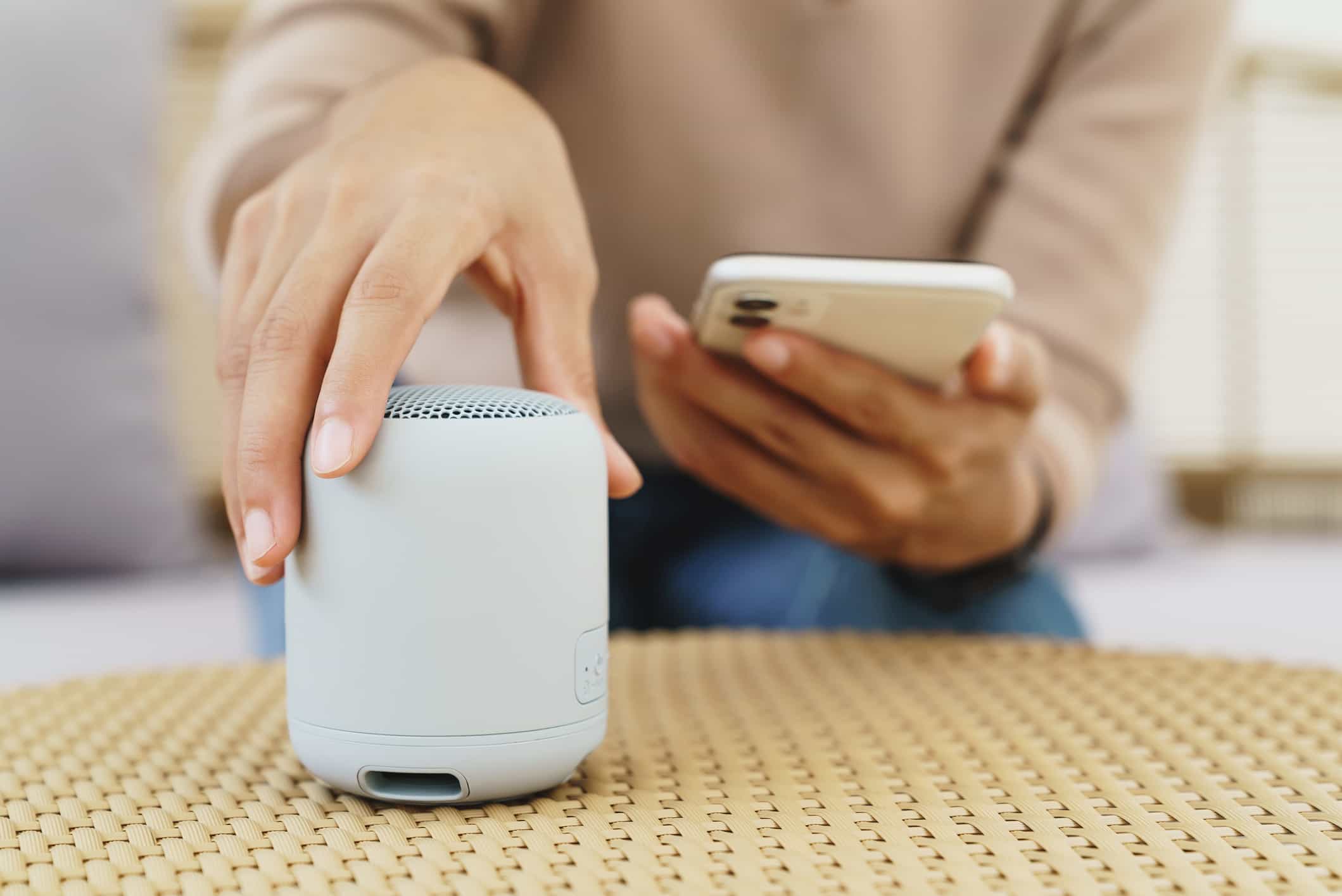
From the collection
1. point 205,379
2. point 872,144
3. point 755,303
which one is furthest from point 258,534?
point 205,379

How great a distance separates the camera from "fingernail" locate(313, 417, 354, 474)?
37 cm

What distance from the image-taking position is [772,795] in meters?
0.43

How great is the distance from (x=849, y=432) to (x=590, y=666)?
0.35 metres

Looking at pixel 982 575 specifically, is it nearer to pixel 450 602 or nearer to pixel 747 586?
pixel 747 586

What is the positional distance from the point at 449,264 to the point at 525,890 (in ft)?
0.80

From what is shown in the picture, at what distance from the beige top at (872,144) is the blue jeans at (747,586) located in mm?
75

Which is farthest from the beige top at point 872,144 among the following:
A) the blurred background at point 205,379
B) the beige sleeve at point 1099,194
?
the blurred background at point 205,379

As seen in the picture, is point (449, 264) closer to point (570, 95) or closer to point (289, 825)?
point (289, 825)

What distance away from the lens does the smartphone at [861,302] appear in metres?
0.51

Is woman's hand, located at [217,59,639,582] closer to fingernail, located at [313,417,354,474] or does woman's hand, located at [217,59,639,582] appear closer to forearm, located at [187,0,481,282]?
fingernail, located at [313,417,354,474]

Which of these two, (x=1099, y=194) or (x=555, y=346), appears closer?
(x=555, y=346)

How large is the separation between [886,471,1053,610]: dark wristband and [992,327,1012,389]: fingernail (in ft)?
0.78

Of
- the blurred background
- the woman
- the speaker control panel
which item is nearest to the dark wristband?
the woman

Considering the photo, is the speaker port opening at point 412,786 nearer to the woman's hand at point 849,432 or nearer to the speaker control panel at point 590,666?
the speaker control panel at point 590,666
